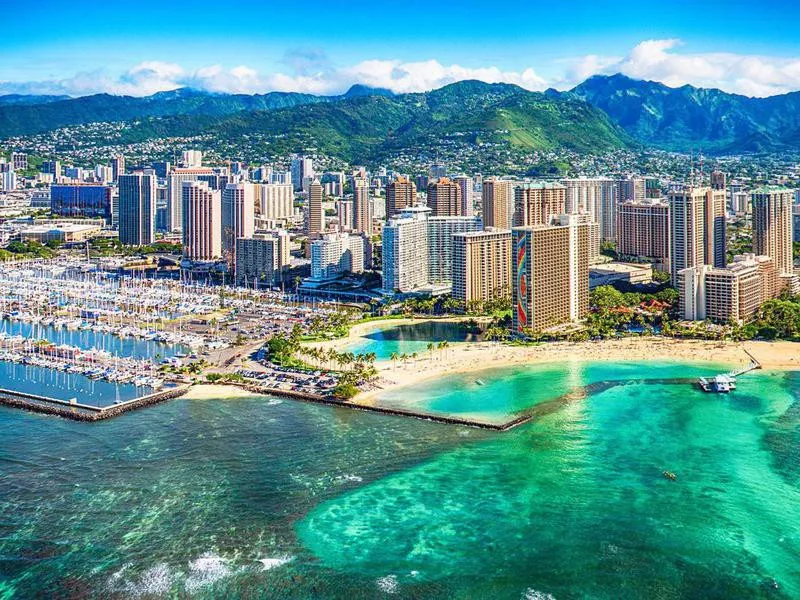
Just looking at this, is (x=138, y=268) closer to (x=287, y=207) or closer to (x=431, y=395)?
(x=287, y=207)

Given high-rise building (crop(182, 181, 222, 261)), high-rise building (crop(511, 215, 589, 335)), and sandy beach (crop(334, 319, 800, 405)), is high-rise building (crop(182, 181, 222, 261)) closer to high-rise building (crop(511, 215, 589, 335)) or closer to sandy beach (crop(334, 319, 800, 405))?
sandy beach (crop(334, 319, 800, 405))

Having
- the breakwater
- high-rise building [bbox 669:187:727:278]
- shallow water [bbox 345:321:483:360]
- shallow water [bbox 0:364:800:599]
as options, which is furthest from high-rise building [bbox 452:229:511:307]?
the breakwater

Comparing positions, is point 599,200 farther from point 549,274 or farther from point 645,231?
point 549,274

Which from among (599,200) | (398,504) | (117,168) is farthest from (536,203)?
(117,168)

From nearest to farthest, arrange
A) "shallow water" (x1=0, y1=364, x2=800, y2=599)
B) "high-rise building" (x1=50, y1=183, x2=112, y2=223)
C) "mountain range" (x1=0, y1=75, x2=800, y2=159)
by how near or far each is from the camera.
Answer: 1. "shallow water" (x1=0, y1=364, x2=800, y2=599)
2. "high-rise building" (x1=50, y1=183, x2=112, y2=223)
3. "mountain range" (x1=0, y1=75, x2=800, y2=159)

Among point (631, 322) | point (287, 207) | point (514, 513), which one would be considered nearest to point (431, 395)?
point (514, 513)

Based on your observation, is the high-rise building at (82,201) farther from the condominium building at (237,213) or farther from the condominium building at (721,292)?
the condominium building at (721,292)
